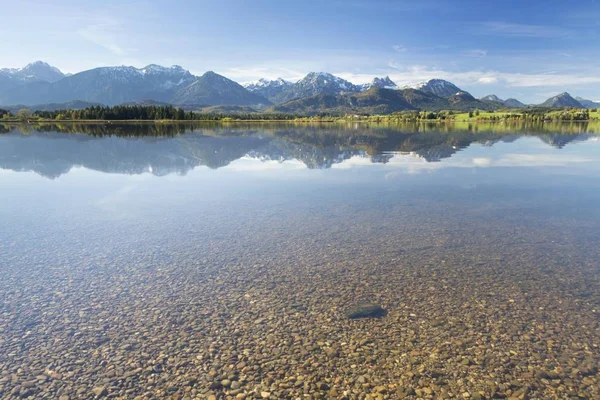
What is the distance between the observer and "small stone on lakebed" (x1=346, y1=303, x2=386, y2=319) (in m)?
12.0

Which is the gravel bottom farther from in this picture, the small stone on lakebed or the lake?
the small stone on lakebed

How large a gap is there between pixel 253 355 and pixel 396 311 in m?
5.21

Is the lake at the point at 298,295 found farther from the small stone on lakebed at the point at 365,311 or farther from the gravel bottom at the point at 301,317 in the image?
the small stone on lakebed at the point at 365,311

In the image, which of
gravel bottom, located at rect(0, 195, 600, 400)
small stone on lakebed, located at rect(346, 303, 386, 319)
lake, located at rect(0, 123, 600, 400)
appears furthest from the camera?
small stone on lakebed, located at rect(346, 303, 386, 319)

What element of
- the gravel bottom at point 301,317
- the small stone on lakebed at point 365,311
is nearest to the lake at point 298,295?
the gravel bottom at point 301,317

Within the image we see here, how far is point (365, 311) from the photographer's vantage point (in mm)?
12227

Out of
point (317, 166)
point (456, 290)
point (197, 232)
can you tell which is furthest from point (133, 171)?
point (456, 290)

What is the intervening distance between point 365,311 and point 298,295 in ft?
8.41

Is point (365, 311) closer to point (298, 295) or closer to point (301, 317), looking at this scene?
point (301, 317)

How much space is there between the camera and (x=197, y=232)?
19.8 metres

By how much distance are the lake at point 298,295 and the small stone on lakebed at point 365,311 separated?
0.79 ft

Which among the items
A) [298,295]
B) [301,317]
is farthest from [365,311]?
[298,295]

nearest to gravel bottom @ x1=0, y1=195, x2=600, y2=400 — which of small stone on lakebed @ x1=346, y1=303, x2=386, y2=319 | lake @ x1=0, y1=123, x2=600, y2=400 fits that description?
lake @ x1=0, y1=123, x2=600, y2=400

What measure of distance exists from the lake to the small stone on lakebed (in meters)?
0.24
